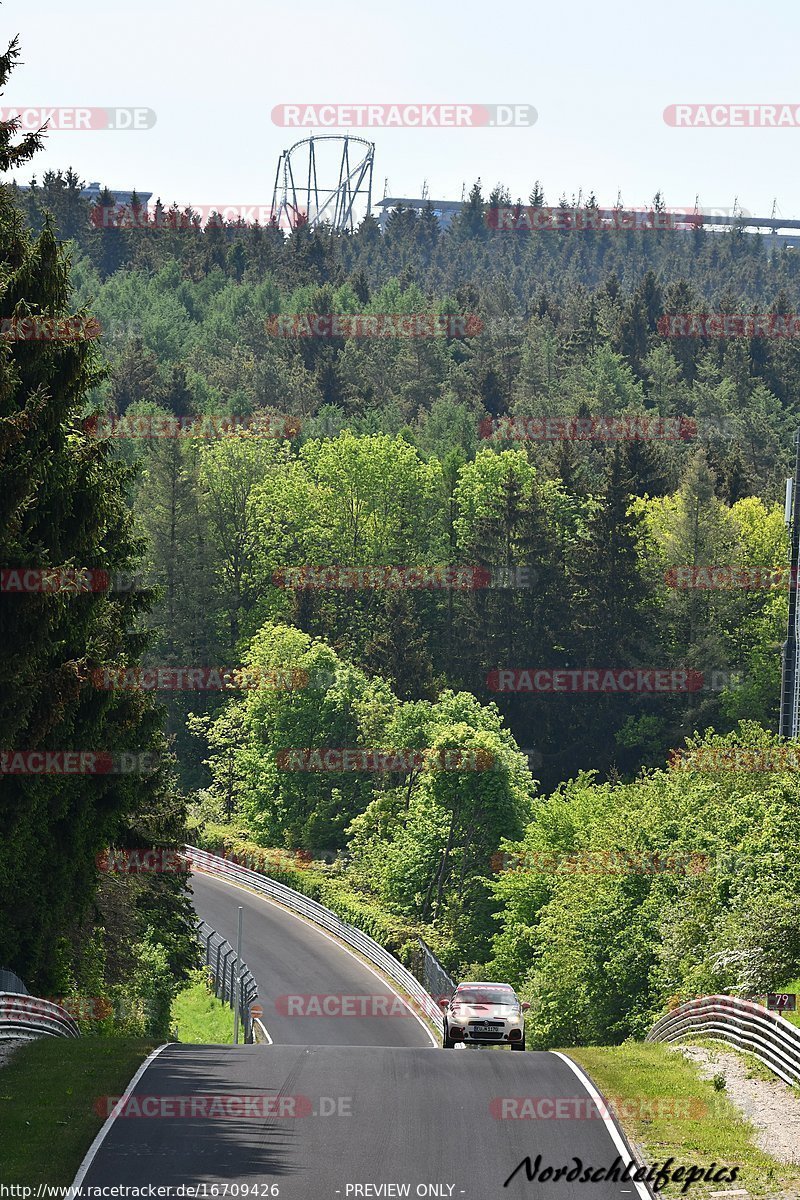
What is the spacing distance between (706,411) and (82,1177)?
11817 centimetres

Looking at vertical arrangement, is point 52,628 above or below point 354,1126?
above

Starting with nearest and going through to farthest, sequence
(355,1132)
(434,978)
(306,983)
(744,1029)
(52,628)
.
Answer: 1. (355,1132)
2. (52,628)
3. (744,1029)
4. (306,983)
5. (434,978)

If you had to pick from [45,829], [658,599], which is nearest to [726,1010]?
[45,829]

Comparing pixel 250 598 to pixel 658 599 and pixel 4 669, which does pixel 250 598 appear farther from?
pixel 4 669

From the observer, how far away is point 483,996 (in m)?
31.1

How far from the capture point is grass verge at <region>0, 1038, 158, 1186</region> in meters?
16.6

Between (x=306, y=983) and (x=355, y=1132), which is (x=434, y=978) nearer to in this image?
(x=306, y=983)

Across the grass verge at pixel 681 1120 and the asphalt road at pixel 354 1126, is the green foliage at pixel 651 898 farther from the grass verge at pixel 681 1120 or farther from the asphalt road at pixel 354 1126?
the asphalt road at pixel 354 1126

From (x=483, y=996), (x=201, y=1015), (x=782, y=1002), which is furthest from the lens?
(x=201, y=1015)

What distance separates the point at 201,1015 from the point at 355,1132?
37.2 metres

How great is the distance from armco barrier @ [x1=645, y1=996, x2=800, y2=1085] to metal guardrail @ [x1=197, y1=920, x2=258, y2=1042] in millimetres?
21026

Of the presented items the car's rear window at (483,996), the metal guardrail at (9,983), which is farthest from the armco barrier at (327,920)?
the metal guardrail at (9,983)

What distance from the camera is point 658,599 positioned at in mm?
103250

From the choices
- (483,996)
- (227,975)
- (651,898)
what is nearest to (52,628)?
(483,996)
